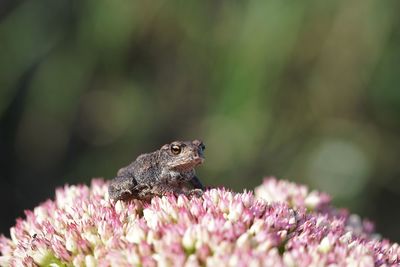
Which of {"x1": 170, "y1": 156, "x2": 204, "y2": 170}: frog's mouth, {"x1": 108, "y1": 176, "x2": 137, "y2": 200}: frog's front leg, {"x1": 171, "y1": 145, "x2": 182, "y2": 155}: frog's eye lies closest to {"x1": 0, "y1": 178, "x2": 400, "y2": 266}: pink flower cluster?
{"x1": 108, "y1": 176, "x2": 137, "y2": 200}: frog's front leg

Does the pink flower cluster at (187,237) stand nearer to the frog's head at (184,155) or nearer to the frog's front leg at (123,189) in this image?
the frog's front leg at (123,189)

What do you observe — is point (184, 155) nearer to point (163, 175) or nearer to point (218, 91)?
point (163, 175)

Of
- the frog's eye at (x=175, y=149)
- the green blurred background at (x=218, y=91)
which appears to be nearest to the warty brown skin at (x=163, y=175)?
the frog's eye at (x=175, y=149)

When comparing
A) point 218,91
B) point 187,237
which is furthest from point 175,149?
point 218,91

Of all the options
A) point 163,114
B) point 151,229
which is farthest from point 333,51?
point 151,229

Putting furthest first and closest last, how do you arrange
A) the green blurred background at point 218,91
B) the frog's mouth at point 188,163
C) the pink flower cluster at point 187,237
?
the green blurred background at point 218,91
the frog's mouth at point 188,163
the pink flower cluster at point 187,237

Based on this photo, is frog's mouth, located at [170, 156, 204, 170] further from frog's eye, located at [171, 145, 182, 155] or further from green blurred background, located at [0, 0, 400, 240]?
green blurred background, located at [0, 0, 400, 240]
